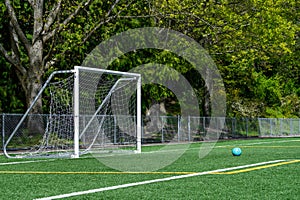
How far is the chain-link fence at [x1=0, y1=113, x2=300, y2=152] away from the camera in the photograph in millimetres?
21344

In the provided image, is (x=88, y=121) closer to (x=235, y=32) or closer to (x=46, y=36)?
(x=46, y=36)

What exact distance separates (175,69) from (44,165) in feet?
52.3

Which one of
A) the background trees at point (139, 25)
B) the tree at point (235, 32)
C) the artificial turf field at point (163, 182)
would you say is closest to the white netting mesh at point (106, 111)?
the background trees at point (139, 25)

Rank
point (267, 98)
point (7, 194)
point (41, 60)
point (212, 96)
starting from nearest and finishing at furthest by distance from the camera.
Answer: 1. point (7, 194)
2. point (41, 60)
3. point (212, 96)
4. point (267, 98)

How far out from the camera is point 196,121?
3144 centimetres

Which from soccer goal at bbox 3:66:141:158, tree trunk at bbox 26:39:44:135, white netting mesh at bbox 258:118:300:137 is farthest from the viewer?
white netting mesh at bbox 258:118:300:137

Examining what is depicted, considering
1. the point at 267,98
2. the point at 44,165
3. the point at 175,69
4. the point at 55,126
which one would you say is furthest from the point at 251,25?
the point at 44,165

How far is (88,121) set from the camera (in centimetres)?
2028

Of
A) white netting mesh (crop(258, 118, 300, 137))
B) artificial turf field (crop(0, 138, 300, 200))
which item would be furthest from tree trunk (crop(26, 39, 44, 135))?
white netting mesh (crop(258, 118, 300, 137))

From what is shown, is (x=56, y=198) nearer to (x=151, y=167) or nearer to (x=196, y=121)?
(x=151, y=167)

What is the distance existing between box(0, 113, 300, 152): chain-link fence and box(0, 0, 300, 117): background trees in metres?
1.20

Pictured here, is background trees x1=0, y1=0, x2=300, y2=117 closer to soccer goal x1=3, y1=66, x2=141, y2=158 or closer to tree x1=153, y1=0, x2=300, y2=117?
tree x1=153, y1=0, x2=300, y2=117

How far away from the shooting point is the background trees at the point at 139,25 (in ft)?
73.6

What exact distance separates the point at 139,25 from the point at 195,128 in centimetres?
678
